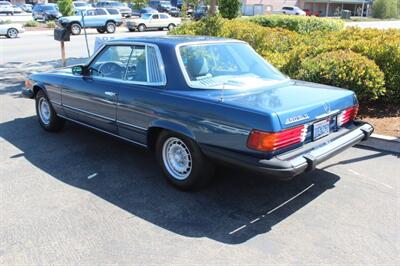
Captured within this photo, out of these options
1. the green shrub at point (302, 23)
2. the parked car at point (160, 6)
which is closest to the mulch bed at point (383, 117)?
the green shrub at point (302, 23)

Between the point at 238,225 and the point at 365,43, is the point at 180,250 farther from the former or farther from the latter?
the point at 365,43

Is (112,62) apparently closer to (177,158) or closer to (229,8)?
(177,158)

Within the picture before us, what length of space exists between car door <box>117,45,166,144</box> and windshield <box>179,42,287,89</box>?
13.2 inches

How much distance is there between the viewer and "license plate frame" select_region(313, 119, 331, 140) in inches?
159

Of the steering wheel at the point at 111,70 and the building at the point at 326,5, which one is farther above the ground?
the building at the point at 326,5

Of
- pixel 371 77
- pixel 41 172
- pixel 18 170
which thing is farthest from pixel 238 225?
pixel 371 77

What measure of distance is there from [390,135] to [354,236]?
2879 millimetres

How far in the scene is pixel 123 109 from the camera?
4809 millimetres

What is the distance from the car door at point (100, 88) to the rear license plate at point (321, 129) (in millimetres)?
2252

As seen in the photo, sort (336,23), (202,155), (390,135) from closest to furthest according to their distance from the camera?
(202,155) → (390,135) → (336,23)

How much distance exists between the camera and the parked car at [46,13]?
37594 millimetres

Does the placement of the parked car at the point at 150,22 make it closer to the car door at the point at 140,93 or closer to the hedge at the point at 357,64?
the hedge at the point at 357,64

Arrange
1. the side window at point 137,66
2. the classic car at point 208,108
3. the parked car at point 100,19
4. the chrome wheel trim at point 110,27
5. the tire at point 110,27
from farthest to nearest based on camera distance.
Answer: the chrome wheel trim at point 110,27 → the tire at point 110,27 → the parked car at point 100,19 → the side window at point 137,66 → the classic car at point 208,108

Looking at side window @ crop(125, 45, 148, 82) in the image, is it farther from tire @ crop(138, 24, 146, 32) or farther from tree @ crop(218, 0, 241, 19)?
tire @ crop(138, 24, 146, 32)
